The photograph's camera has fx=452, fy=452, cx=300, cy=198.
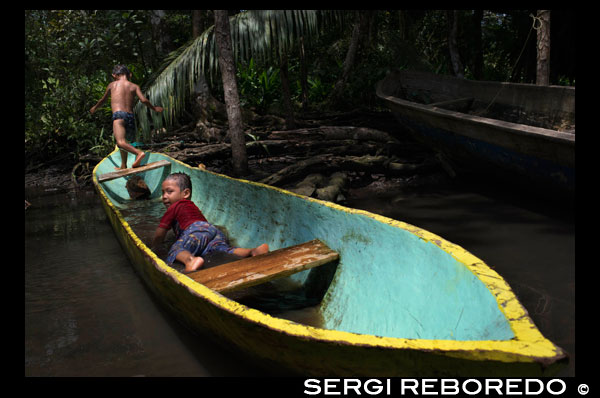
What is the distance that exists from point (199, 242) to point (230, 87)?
336 centimetres

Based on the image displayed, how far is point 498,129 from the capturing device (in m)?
4.76

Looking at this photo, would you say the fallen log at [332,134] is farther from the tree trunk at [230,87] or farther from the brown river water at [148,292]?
the brown river water at [148,292]

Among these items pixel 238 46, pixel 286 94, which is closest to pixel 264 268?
pixel 238 46

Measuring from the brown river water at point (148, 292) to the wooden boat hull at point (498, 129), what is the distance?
18.1 inches

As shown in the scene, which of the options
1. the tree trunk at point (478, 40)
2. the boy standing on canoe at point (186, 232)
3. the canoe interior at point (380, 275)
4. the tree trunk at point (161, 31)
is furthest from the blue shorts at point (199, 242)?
the tree trunk at point (478, 40)

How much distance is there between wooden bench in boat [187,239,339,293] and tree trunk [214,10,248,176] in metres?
3.77

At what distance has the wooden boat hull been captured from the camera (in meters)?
4.36

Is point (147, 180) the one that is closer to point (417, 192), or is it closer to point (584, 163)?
point (417, 192)

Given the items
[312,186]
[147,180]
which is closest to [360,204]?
[312,186]

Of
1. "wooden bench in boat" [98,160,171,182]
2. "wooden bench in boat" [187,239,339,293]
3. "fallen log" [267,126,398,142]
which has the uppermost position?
"fallen log" [267,126,398,142]

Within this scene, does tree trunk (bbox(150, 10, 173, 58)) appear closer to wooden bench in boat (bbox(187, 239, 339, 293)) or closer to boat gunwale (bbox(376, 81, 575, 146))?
boat gunwale (bbox(376, 81, 575, 146))

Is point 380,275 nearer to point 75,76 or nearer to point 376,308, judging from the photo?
point 376,308

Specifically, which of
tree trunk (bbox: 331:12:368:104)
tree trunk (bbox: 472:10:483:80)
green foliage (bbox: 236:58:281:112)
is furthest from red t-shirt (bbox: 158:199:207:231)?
tree trunk (bbox: 472:10:483:80)

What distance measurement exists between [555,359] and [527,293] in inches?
75.3
